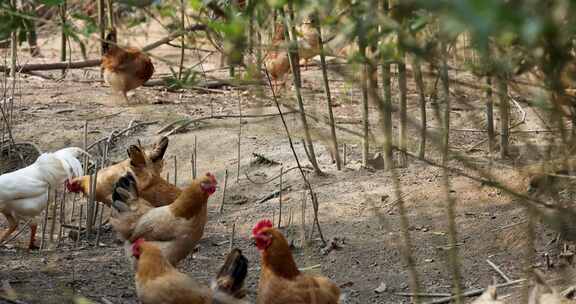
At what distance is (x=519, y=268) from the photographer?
4.98m

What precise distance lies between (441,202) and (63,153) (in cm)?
289

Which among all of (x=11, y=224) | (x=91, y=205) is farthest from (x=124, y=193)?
(x=11, y=224)

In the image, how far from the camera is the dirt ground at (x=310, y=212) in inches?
203

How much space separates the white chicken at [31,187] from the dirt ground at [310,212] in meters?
0.22

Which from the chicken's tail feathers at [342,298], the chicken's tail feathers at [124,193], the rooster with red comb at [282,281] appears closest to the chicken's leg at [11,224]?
the chicken's tail feathers at [124,193]

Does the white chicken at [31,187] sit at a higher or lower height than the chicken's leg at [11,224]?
higher

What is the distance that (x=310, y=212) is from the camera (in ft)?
21.0

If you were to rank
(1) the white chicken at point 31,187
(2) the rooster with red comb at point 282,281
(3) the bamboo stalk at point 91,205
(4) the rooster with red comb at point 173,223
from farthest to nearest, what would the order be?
(1) the white chicken at point 31,187 → (3) the bamboo stalk at point 91,205 → (4) the rooster with red comb at point 173,223 → (2) the rooster with red comb at point 282,281

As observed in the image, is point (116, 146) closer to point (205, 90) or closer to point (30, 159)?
point (30, 159)

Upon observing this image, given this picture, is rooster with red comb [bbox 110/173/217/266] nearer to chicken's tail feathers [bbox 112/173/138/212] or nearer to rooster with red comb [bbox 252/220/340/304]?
chicken's tail feathers [bbox 112/173/138/212]

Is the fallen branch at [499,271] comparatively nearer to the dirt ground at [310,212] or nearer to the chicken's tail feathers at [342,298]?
the dirt ground at [310,212]

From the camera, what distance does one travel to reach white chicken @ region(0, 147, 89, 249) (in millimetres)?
6523

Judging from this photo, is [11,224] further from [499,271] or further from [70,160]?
[499,271]

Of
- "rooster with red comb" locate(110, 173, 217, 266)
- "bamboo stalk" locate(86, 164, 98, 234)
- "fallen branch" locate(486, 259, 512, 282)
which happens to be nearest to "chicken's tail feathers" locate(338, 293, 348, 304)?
"fallen branch" locate(486, 259, 512, 282)
